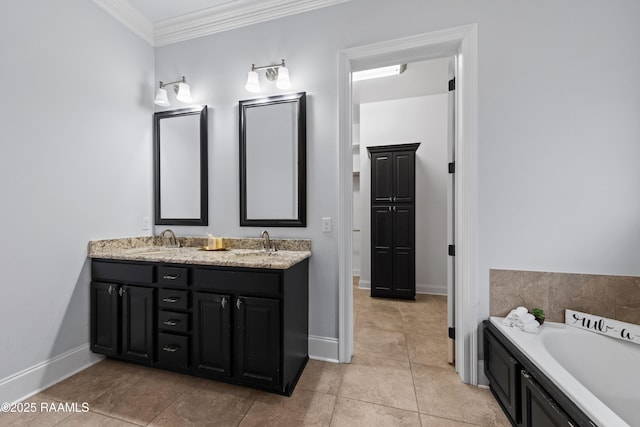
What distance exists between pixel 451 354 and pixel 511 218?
3.79ft

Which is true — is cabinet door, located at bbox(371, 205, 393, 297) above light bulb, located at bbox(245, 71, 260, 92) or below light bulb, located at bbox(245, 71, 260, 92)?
below

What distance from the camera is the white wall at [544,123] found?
1586mm

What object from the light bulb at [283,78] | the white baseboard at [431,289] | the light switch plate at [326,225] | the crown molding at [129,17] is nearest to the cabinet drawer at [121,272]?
the light switch plate at [326,225]

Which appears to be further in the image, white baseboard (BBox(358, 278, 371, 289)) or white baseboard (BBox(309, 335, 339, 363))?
white baseboard (BBox(358, 278, 371, 289))

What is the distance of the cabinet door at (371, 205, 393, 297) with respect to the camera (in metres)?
3.63

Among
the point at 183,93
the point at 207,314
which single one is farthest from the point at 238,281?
the point at 183,93

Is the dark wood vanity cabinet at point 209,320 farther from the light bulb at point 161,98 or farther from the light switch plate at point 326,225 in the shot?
the light bulb at point 161,98

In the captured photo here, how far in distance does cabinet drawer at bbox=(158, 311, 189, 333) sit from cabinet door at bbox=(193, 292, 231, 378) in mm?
72

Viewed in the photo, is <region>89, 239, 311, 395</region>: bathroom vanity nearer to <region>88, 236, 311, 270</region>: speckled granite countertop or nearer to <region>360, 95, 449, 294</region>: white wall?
<region>88, 236, 311, 270</region>: speckled granite countertop

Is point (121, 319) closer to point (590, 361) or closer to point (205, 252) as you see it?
point (205, 252)

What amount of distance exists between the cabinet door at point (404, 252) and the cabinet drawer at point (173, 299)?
2.71 m

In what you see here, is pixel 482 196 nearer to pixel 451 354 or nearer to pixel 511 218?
pixel 511 218

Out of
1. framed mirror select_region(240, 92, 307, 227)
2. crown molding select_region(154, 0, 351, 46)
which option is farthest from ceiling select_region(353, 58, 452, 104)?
framed mirror select_region(240, 92, 307, 227)

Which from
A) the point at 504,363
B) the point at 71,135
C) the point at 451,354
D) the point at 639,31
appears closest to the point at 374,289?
the point at 451,354
